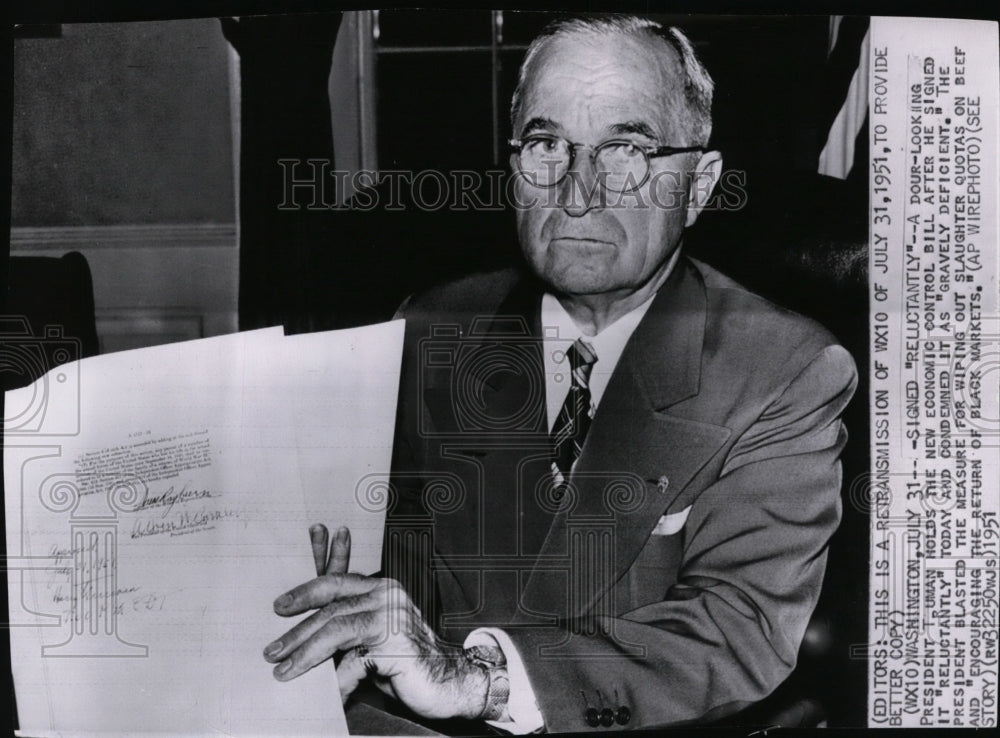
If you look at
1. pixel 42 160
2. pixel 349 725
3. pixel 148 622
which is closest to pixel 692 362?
pixel 349 725

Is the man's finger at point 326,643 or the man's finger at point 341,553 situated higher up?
the man's finger at point 341,553

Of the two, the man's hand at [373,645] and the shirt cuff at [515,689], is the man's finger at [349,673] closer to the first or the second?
the man's hand at [373,645]

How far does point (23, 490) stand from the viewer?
1195 mm

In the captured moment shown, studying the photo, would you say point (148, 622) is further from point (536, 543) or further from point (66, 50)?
point (66, 50)

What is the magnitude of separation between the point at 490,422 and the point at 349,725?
0.43 metres

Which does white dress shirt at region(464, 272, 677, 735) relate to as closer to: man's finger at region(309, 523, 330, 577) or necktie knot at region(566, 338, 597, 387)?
necktie knot at region(566, 338, 597, 387)

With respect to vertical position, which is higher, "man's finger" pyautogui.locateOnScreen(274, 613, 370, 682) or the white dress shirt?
the white dress shirt

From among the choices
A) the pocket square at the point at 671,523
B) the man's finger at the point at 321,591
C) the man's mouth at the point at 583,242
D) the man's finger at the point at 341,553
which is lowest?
the man's finger at the point at 321,591

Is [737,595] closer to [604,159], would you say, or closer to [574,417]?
[574,417]

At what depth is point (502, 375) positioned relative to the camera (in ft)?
3.84

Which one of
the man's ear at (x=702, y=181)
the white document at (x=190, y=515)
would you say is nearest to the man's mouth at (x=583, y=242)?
the man's ear at (x=702, y=181)

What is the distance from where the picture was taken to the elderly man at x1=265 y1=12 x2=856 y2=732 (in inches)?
45.3

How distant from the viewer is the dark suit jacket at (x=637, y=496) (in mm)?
1154
